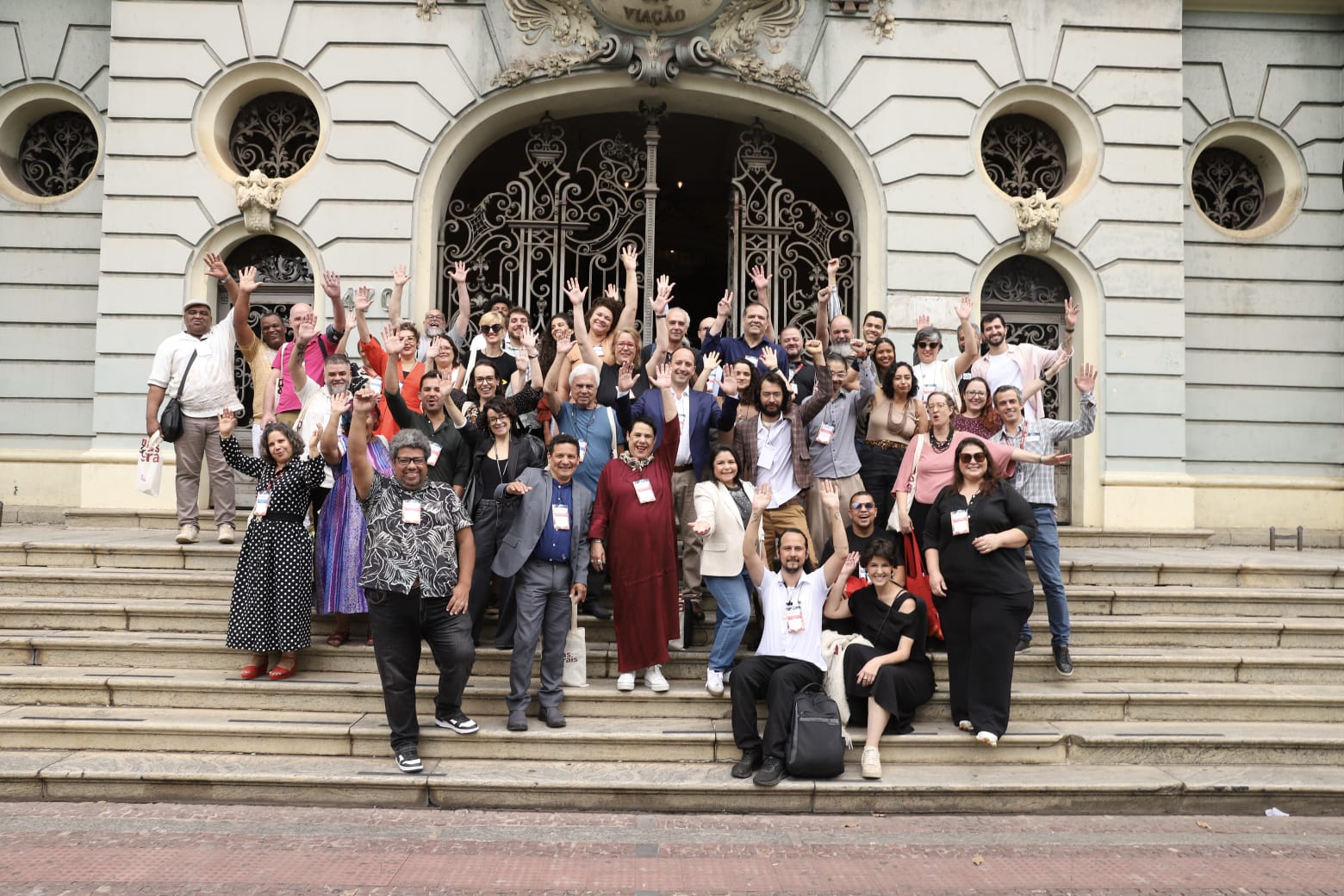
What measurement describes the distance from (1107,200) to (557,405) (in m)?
8.17

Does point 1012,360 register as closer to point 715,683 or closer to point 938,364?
point 938,364

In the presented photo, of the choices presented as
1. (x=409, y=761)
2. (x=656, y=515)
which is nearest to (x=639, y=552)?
(x=656, y=515)

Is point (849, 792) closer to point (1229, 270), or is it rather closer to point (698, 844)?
point (698, 844)

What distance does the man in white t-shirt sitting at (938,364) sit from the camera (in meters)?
8.38

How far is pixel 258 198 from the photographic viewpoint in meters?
11.7

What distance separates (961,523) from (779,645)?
1.46m

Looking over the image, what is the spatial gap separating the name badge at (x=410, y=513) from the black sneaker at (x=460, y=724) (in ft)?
4.52

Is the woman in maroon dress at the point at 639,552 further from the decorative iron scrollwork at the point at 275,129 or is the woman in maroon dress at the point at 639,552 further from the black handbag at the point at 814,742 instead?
the decorative iron scrollwork at the point at 275,129

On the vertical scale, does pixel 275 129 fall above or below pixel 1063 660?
above

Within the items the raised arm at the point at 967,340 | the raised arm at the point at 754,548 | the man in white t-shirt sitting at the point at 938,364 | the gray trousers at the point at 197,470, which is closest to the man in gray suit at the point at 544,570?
the raised arm at the point at 754,548

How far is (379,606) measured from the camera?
6164mm

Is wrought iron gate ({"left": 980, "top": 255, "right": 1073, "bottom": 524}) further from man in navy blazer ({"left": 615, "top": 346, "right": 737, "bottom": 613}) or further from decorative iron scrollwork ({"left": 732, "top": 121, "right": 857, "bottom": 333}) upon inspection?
man in navy blazer ({"left": 615, "top": 346, "right": 737, "bottom": 613})

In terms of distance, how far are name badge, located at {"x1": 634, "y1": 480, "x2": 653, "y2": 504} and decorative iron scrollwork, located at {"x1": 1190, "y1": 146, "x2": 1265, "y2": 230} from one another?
10287 millimetres

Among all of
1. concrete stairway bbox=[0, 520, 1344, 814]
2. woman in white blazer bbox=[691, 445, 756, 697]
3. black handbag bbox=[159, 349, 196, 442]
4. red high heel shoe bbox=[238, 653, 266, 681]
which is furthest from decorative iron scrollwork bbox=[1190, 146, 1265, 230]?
red high heel shoe bbox=[238, 653, 266, 681]
